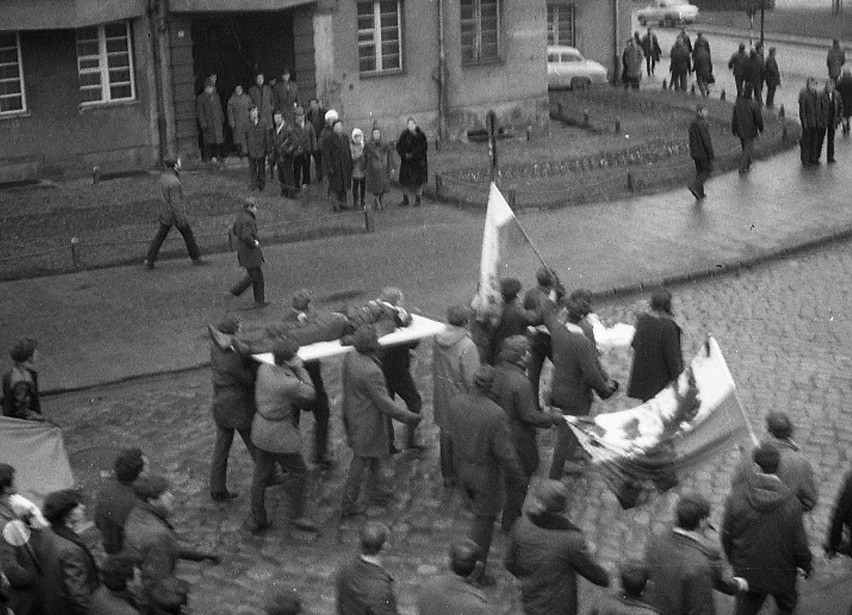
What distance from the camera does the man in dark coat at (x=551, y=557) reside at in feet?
32.9

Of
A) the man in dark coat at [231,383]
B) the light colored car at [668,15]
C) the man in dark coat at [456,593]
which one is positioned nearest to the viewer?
the man in dark coat at [456,593]

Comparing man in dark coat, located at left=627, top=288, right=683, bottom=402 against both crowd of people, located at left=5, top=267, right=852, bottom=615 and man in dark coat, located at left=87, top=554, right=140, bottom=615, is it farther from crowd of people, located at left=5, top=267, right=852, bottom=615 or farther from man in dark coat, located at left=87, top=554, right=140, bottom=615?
man in dark coat, located at left=87, top=554, right=140, bottom=615

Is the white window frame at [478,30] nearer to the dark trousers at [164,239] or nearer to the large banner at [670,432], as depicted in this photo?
the dark trousers at [164,239]

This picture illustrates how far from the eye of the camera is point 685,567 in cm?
978

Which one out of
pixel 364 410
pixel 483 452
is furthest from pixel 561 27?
pixel 483 452

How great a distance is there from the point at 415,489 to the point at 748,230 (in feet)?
38.8

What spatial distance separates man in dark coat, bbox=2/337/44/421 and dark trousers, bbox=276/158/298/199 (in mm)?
13782

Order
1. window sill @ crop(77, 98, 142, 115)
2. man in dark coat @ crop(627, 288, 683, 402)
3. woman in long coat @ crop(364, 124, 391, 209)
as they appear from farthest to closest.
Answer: window sill @ crop(77, 98, 142, 115), woman in long coat @ crop(364, 124, 391, 209), man in dark coat @ crop(627, 288, 683, 402)

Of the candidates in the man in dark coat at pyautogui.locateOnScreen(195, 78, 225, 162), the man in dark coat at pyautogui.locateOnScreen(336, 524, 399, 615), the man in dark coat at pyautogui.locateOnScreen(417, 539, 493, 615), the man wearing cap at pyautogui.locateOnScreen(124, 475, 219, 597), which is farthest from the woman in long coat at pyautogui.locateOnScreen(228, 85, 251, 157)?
the man in dark coat at pyautogui.locateOnScreen(417, 539, 493, 615)

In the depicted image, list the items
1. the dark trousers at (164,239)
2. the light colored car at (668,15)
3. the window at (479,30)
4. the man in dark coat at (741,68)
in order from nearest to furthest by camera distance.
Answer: the dark trousers at (164,239) → the window at (479,30) → the man in dark coat at (741,68) → the light colored car at (668,15)

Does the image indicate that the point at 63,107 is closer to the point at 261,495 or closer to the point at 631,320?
the point at 631,320

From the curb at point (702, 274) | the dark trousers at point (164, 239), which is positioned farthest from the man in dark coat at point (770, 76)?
the dark trousers at point (164, 239)

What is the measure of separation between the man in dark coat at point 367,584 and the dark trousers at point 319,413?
4.98m

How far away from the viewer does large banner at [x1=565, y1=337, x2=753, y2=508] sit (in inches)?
518
